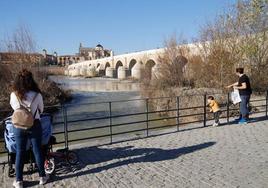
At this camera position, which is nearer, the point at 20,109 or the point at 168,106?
the point at 20,109

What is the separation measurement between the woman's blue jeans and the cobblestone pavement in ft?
1.02

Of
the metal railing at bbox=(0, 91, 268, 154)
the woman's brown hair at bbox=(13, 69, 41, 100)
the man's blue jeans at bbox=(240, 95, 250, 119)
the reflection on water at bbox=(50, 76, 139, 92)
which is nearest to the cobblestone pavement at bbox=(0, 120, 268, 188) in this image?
the metal railing at bbox=(0, 91, 268, 154)

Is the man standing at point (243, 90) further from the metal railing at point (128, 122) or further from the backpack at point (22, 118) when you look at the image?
the backpack at point (22, 118)

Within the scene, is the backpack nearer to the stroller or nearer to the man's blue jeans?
the stroller

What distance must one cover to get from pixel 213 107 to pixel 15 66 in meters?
15.5

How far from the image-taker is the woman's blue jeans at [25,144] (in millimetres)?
5453

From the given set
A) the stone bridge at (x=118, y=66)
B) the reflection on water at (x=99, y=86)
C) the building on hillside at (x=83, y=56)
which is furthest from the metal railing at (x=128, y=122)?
the building on hillside at (x=83, y=56)

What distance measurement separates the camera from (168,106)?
22.2 m

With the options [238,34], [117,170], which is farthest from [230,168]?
[238,34]

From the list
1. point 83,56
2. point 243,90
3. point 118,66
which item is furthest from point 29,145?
point 83,56

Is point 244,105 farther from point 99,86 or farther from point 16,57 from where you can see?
point 99,86

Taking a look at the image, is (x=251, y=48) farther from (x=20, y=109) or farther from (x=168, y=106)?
(x=20, y=109)

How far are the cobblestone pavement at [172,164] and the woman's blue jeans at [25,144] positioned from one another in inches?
12.2

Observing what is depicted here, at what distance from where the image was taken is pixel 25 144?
218 inches
